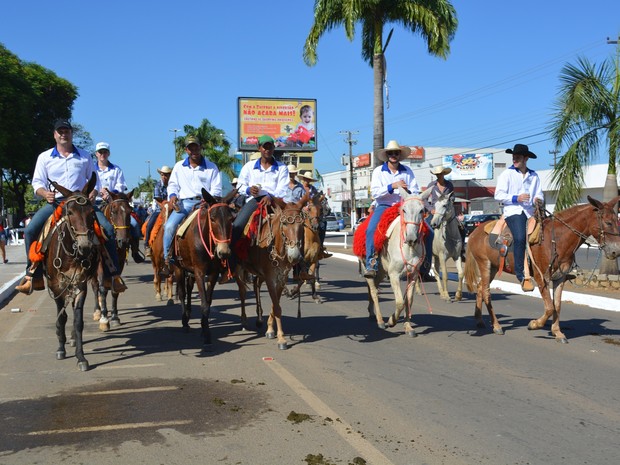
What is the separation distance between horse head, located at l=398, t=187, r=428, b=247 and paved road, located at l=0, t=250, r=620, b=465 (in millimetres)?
1575

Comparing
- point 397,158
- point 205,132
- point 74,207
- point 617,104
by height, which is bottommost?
point 74,207

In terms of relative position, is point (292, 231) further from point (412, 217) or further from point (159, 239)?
point (159, 239)

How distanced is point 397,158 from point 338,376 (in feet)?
15.0

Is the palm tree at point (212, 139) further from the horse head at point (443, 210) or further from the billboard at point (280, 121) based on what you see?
the horse head at point (443, 210)

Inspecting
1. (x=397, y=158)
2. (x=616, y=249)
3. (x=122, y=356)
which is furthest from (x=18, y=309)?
(x=616, y=249)

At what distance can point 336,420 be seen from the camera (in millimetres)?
5871

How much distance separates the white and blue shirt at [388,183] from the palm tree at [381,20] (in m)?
13.3

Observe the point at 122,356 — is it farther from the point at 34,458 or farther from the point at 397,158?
A: the point at 397,158

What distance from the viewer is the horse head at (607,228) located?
930cm

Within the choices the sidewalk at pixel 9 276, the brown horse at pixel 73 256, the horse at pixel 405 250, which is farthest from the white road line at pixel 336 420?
the sidewalk at pixel 9 276

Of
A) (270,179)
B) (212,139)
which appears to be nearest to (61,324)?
(270,179)

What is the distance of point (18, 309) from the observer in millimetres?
13508

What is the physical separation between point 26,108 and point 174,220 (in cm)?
4278

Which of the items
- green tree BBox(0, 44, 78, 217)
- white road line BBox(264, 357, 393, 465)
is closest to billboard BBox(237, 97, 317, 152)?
green tree BBox(0, 44, 78, 217)
